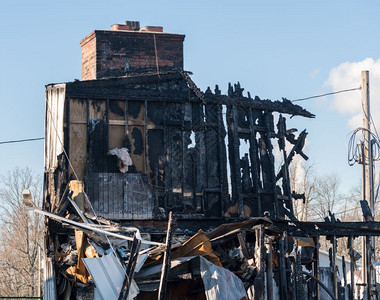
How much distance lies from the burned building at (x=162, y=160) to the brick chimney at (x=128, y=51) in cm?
3

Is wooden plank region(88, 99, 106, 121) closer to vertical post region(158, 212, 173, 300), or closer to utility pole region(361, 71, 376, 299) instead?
vertical post region(158, 212, 173, 300)

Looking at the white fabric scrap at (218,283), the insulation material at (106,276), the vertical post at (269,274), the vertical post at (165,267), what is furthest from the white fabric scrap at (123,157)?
the vertical post at (165,267)

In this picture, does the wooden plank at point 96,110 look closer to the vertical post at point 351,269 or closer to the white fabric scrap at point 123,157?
the white fabric scrap at point 123,157

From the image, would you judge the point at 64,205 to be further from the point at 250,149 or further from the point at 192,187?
the point at 250,149

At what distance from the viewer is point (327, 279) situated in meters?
25.5

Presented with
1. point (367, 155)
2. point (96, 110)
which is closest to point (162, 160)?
point (96, 110)

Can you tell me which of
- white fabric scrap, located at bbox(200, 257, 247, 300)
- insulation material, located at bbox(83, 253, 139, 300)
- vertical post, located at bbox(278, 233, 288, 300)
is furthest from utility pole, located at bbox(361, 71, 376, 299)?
insulation material, located at bbox(83, 253, 139, 300)

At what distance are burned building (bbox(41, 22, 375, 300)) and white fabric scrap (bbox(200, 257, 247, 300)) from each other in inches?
50.6

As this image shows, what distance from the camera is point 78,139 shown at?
807 inches

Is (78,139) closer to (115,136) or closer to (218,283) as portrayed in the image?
(115,136)

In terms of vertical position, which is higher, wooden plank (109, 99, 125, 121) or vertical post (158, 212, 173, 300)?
wooden plank (109, 99, 125, 121)

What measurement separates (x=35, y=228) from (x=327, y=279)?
30.6 m

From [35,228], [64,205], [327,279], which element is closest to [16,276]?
[35,228]

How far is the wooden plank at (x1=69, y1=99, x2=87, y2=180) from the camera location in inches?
800
